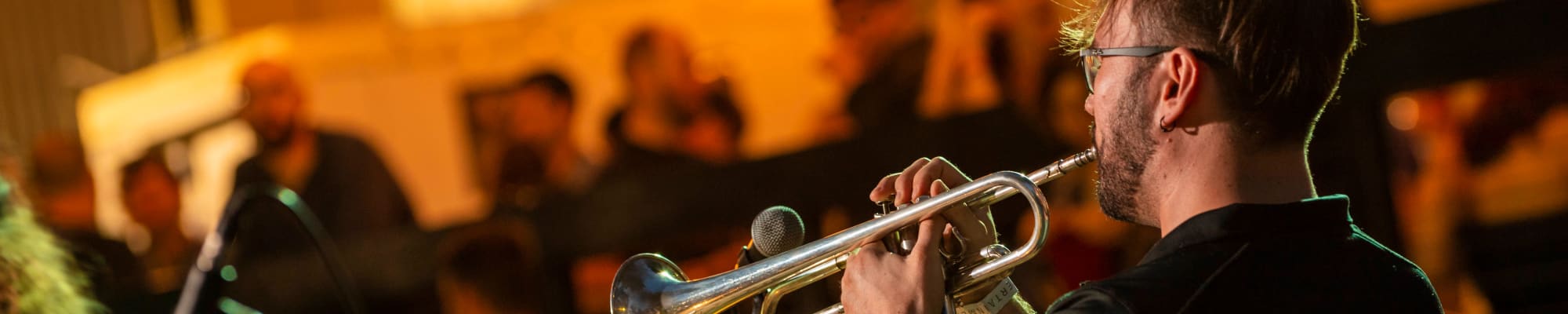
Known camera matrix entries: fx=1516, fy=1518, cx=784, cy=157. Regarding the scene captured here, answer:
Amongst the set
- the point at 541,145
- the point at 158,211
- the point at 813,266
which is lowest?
the point at 158,211

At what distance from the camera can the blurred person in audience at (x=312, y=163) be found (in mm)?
8297

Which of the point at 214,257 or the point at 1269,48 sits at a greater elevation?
the point at 1269,48

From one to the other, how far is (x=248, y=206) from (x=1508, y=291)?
527 cm

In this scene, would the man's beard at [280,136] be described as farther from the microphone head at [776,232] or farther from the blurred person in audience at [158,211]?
Result: the microphone head at [776,232]

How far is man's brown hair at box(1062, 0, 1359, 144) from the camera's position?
6.61 feet

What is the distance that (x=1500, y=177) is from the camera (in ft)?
22.1

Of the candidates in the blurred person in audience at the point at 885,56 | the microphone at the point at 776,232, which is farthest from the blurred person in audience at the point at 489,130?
the microphone at the point at 776,232

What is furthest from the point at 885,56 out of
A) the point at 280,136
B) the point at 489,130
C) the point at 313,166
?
the point at 280,136

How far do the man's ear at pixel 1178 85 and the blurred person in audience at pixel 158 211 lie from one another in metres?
7.29

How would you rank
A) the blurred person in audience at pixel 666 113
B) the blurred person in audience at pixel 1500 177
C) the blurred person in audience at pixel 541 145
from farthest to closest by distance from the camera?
the blurred person in audience at pixel 541 145 → the blurred person in audience at pixel 666 113 → the blurred person in audience at pixel 1500 177

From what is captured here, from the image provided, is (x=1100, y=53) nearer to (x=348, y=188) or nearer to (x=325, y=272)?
(x=325, y=272)

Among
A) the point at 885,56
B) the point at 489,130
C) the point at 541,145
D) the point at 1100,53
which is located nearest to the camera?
the point at 1100,53

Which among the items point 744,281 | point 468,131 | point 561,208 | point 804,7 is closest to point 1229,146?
point 744,281

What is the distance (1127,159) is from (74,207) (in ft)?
28.0
